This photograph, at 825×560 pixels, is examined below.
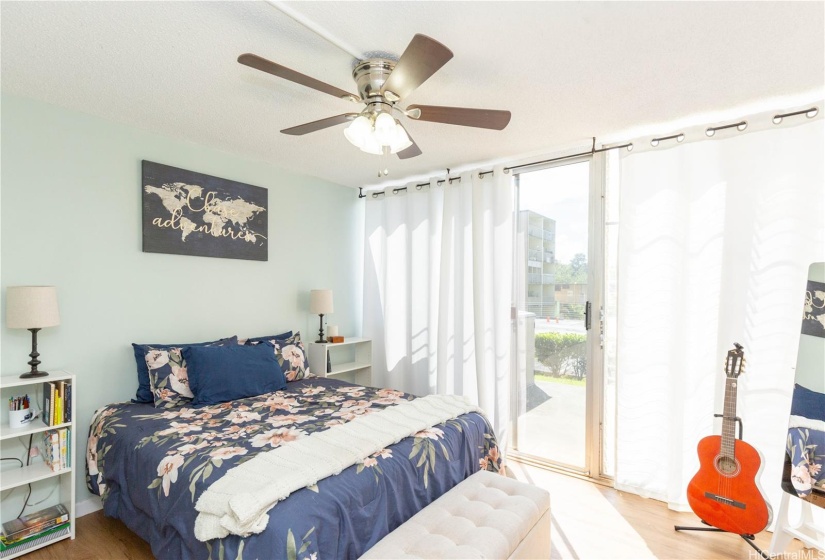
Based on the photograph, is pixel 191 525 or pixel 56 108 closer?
pixel 191 525

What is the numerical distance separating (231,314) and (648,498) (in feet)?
11.2

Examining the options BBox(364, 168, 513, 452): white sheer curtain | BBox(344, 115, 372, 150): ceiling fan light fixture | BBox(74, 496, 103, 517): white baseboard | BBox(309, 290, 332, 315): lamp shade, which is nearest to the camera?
BBox(344, 115, 372, 150): ceiling fan light fixture

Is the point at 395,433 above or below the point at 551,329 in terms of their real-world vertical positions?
below

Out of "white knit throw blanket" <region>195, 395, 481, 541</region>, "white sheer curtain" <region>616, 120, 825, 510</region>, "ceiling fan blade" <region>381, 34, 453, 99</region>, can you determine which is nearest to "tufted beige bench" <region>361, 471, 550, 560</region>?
"white knit throw blanket" <region>195, 395, 481, 541</region>

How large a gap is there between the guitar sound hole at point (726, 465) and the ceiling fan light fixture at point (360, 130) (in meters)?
2.55

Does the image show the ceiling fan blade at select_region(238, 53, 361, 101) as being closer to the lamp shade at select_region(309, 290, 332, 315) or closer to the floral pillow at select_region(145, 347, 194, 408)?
the floral pillow at select_region(145, 347, 194, 408)

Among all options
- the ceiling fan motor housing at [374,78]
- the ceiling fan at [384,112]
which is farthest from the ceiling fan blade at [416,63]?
the ceiling fan motor housing at [374,78]

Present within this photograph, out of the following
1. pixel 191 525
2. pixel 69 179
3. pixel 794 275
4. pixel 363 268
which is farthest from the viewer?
pixel 363 268

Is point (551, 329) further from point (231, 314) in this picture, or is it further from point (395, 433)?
point (231, 314)

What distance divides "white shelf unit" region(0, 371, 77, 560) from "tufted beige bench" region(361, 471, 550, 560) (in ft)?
6.29

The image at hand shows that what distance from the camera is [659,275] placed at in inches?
110

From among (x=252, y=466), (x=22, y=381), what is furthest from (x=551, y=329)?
(x=22, y=381)

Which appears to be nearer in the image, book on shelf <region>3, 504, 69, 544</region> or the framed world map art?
book on shelf <region>3, 504, 69, 544</region>

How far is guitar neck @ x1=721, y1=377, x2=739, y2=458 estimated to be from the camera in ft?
7.43
